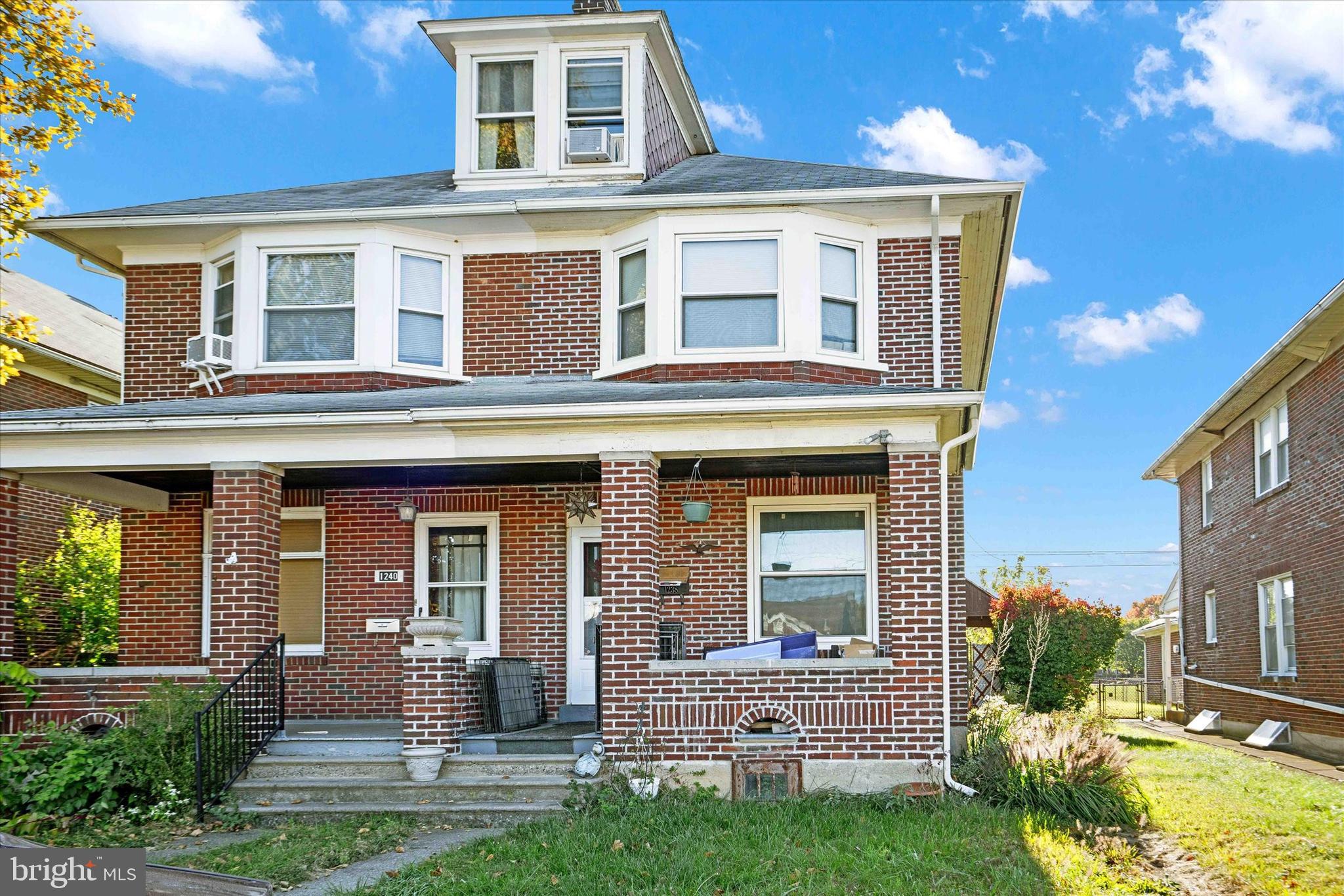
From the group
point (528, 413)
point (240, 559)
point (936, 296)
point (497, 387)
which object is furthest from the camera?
point (936, 296)

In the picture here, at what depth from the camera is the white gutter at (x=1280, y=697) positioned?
16.7m

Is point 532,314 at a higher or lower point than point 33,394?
higher

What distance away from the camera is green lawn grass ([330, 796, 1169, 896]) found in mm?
7785

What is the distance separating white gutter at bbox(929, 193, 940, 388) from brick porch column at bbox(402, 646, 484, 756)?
5799mm

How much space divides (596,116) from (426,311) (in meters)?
3.30

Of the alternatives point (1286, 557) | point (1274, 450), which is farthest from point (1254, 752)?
point (1274, 450)

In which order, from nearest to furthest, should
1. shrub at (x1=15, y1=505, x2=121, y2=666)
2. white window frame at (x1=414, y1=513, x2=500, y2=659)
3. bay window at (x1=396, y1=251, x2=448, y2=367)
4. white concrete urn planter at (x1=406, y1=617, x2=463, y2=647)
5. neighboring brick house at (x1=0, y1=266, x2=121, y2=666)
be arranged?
white concrete urn planter at (x1=406, y1=617, x2=463, y2=647), white window frame at (x1=414, y1=513, x2=500, y2=659), bay window at (x1=396, y1=251, x2=448, y2=367), shrub at (x1=15, y1=505, x2=121, y2=666), neighboring brick house at (x1=0, y1=266, x2=121, y2=666)

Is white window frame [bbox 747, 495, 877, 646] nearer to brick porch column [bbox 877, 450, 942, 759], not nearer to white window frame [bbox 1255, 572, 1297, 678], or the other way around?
brick porch column [bbox 877, 450, 942, 759]

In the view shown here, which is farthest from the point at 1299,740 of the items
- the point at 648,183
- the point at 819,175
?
the point at 648,183

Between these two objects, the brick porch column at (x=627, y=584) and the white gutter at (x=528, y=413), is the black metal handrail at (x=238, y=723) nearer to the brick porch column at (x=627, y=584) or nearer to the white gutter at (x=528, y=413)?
the white gutter at (x=528, y=413)

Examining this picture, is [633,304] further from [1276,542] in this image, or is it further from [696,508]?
[1276,542]

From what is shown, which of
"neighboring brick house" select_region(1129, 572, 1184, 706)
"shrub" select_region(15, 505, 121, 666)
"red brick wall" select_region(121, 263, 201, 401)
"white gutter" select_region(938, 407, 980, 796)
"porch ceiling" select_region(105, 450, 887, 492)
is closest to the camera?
"white gutter" select_region(938, 407, 980, 796)

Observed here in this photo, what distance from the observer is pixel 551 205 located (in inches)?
519

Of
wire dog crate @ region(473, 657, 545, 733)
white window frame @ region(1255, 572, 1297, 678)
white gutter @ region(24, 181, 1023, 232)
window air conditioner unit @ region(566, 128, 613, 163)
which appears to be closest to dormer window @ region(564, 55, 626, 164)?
window air conditioner unit @ region(566, 128, 613, 163)
